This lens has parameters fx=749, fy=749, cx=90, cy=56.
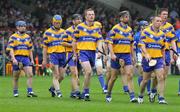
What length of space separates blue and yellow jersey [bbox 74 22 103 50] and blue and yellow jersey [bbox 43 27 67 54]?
1722 mm

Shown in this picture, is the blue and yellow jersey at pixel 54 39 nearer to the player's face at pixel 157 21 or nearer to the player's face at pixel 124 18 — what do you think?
the player's face at pixel 124 18

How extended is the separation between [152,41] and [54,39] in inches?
157

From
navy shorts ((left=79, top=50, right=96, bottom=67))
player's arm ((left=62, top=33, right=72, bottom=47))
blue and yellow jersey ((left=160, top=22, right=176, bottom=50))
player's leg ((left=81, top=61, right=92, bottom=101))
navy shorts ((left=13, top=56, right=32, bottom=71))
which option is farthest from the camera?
navy shorts ((left=13, top=56, right=32, bottom=71))

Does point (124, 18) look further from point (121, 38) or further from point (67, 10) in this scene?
point (67, 10)

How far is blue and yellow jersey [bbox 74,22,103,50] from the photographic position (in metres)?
22.3

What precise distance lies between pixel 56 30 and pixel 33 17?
88.0 ft

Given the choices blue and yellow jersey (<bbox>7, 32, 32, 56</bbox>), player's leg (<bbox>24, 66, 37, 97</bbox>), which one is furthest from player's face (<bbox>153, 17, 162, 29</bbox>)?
blue and yellow jersey (<bbox>7, 32, 32, 56</bbox>)

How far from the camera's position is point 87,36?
22266mm

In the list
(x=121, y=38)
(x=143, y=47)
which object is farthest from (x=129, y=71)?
(x=143, y=47)

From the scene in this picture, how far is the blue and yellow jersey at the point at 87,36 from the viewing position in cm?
2227

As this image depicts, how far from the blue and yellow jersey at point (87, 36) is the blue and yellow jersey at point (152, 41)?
1.73 m

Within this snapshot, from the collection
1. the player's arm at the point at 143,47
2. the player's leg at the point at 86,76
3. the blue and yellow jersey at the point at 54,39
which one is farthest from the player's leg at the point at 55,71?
the player's arm at the point at 143,47

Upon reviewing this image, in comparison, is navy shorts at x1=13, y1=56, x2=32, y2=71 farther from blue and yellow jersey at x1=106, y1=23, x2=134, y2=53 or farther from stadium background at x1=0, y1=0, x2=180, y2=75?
stadium background at x1=0, y1=0, x2=180, y2=75

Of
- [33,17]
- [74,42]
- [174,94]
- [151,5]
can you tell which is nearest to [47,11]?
[33,17]
